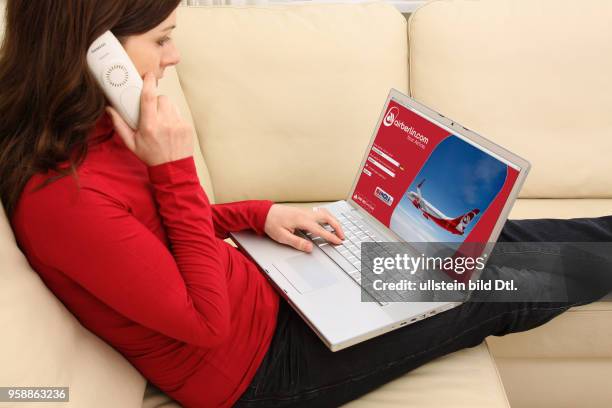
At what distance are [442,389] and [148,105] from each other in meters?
0.71

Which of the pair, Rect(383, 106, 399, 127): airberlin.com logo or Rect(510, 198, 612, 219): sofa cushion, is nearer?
Rect(383, 106, 399, 127): airberlin.com logo

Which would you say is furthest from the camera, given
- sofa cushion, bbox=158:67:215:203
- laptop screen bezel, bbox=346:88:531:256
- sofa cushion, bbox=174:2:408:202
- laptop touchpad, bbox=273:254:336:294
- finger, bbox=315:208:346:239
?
sofa cushion, bbox=174:2:408:202

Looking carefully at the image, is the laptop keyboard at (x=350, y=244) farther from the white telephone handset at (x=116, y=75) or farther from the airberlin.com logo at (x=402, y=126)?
the white telephone handset at (x=116, y=75)

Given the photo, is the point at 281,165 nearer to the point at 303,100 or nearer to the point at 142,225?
the point at 303,100

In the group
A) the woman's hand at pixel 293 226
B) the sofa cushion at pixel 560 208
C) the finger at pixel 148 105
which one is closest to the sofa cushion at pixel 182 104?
the woman's hand at pixel 293 226

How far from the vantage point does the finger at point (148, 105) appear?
0.90 m

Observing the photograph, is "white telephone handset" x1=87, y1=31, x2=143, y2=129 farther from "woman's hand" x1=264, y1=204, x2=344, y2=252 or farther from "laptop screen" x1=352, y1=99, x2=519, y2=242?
"laptop screen" x1=352, y1=99, x2=519, y2=242

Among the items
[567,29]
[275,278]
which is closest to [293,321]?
[275,278]

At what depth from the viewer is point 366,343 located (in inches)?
43.6

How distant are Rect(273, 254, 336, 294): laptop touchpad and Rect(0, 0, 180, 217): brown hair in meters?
0.47

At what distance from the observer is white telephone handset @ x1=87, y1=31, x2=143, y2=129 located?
33.0 inches

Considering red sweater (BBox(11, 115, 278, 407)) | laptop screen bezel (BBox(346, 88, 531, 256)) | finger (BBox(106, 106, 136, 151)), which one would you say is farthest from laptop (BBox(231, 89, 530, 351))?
finger (BBox(106, 106, 136, 151))

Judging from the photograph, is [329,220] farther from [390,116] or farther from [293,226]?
[390,116]

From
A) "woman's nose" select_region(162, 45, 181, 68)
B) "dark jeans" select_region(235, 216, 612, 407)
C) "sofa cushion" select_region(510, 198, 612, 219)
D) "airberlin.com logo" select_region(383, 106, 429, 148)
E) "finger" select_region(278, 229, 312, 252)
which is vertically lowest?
"dark jeans" select_region(235, 216, 612, 407)
